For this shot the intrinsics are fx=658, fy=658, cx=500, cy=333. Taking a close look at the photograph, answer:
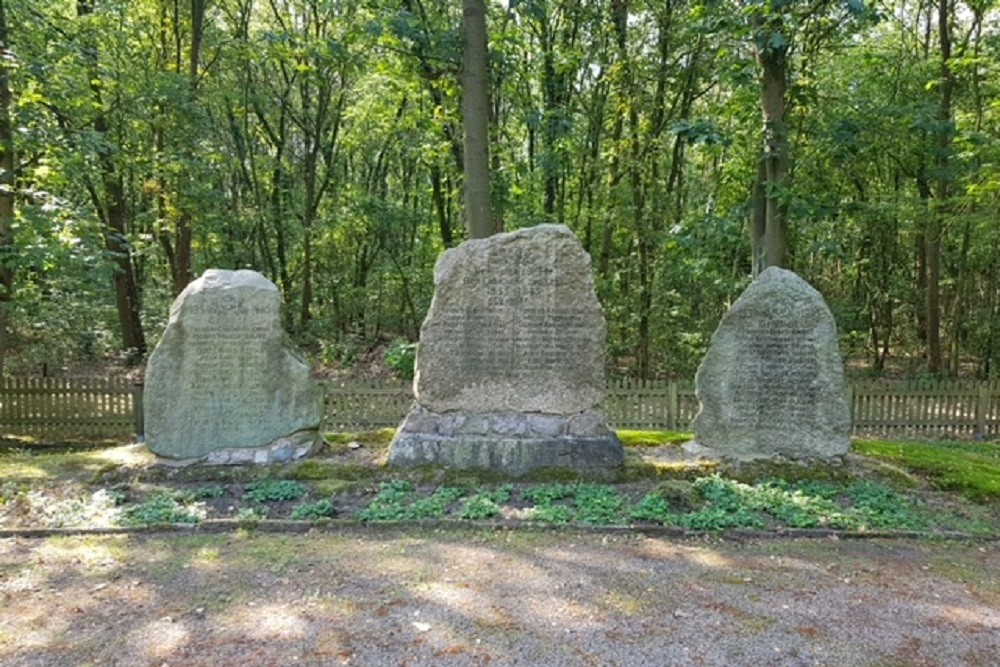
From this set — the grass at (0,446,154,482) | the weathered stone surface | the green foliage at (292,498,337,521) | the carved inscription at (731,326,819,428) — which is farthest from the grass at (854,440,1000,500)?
the grass at (0,446,154,482)

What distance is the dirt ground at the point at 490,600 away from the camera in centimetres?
357

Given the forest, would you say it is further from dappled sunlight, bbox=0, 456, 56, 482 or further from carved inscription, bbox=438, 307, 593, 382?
carved inscription, bbox=438, 307, 593, 382

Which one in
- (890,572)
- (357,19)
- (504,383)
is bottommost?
(890,572)

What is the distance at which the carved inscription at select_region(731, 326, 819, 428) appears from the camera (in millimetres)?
6949

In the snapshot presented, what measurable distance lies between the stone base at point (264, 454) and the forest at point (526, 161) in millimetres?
4031

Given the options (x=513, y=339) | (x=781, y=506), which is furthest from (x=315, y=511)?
(x=781, y=506)

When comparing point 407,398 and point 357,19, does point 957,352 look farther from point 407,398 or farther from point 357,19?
point 357,19

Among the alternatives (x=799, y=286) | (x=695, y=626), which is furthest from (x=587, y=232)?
(x=695, y=626)

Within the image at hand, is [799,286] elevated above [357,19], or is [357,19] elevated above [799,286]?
[357,19]

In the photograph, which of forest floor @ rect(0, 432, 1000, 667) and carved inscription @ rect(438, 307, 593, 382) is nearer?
forest floor @ rect(0, 432, 1000, 667)

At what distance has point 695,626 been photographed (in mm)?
3877

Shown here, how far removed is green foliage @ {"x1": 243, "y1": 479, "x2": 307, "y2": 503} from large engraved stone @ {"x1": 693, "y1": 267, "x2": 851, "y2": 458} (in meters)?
4.32

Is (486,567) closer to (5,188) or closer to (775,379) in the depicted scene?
(775,379)

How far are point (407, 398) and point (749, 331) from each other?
591 cm
